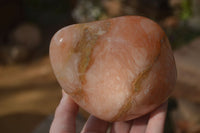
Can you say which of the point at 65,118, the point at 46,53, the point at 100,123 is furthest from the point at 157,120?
the point at 46,53

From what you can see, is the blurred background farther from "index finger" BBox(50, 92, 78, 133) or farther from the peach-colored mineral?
"index finger" BBox(50, 92, 78, 133)

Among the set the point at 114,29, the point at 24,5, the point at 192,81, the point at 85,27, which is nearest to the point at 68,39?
the point at 85,27

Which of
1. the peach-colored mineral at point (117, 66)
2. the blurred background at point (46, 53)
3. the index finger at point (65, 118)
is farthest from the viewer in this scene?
the blurred background at point (46, 53)

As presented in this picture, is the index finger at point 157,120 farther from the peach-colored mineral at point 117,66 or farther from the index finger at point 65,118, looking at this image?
the index finger at point 65,118

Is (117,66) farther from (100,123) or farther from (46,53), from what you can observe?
(46,53)

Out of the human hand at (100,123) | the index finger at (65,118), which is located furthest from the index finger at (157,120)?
the index finger at (65,118)
